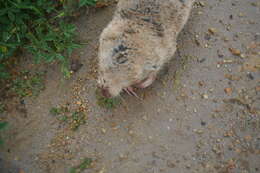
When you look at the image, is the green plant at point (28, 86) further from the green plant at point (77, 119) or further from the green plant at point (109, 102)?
the green plant at point (109, 102)

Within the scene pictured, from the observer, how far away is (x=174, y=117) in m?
2.71

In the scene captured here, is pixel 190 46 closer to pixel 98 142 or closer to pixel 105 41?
pixel 105 41

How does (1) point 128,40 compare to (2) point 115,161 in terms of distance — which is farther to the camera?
(2) point 115,161

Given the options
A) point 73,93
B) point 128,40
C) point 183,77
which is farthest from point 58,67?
point 183,77

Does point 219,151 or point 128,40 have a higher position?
point 128,40

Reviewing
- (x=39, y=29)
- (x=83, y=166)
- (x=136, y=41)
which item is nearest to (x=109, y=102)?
(x=83, y=166)

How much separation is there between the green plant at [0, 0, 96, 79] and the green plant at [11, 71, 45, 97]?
0.19 meters

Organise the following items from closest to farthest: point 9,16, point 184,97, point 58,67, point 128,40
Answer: point 128,40
point 9,16
point 184,97
point 58,67

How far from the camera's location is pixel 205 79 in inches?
110

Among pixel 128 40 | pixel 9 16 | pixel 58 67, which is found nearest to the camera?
pixel 128 40

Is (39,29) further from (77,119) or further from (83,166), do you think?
(83,166)

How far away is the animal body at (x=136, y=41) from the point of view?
205 centimetres

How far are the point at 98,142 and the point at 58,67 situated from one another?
39.4 inches

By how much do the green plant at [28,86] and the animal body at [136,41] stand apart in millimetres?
1002
